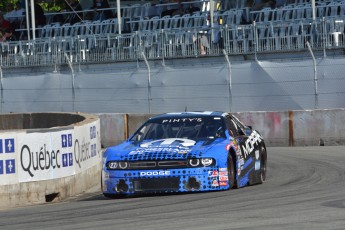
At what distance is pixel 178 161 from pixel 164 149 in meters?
0.35

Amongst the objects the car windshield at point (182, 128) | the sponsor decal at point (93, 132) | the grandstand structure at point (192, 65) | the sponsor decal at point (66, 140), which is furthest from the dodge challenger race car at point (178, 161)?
the grandstand structure at point (192, 65)

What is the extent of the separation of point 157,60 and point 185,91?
1829mm

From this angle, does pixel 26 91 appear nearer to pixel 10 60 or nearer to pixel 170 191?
pixel 10 60

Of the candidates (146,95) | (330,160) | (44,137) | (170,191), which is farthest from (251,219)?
(146,95)

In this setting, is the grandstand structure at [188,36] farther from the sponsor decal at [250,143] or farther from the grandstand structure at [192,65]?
the sponsor decal at [250,143]

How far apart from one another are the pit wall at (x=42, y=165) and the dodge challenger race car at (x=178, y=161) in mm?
1469

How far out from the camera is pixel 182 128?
14719mm

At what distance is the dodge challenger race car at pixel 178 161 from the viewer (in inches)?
531

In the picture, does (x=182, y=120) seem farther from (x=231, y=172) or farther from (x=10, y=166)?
(x=10, y=166)

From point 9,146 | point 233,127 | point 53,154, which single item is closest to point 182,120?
point 233,127

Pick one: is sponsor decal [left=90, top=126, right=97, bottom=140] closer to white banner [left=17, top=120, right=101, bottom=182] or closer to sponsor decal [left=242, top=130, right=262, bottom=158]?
white banner [left=17, top=120, right=101, bottom=182]

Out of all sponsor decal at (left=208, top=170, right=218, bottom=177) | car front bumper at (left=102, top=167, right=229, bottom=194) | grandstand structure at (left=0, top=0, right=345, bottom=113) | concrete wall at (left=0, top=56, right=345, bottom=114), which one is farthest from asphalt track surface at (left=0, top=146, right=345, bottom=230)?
grandstand structure at (left=0, top=0, right=345, bottom=113)

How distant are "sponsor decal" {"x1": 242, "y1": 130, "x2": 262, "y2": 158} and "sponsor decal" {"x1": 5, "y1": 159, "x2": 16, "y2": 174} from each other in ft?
10.8

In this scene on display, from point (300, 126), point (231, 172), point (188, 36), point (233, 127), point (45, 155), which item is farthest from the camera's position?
point (188, 36)
